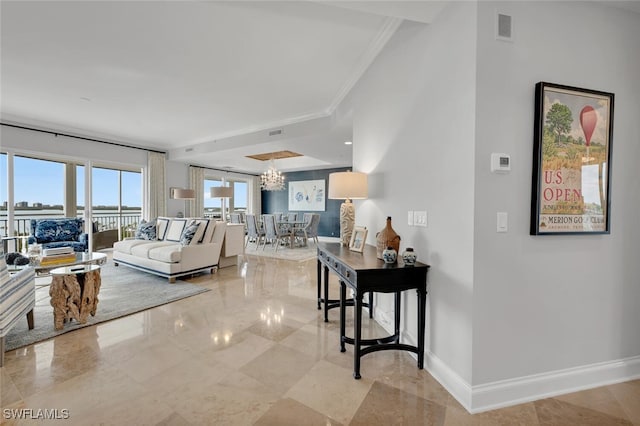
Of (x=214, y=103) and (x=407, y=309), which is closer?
(x=407, y=309)

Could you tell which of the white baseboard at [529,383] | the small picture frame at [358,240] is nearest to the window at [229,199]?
the small picture frame at [358,240]

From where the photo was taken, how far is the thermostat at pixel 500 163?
5.59 feet

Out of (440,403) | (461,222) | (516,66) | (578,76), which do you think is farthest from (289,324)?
(578,76)

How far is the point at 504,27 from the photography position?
1729 mm

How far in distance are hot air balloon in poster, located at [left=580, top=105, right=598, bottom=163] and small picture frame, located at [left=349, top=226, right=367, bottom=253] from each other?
1.62 m

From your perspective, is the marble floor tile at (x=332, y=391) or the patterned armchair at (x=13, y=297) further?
the patterned armchair at (x=13, y=297)

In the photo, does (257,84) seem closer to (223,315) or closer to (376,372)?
(223,315)

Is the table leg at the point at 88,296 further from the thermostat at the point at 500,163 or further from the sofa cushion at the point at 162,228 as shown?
the thermostat at the point at 500,163

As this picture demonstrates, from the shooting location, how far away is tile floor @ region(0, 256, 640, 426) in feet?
5.35

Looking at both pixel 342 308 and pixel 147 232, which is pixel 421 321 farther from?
pixel 147 232

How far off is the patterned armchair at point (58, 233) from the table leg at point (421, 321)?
589 centimetres

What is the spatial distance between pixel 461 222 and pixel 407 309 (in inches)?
39.9

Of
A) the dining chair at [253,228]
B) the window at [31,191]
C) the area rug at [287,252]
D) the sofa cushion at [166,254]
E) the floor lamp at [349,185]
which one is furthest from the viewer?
the dining chair at [253,228]

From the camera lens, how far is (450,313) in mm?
1904
